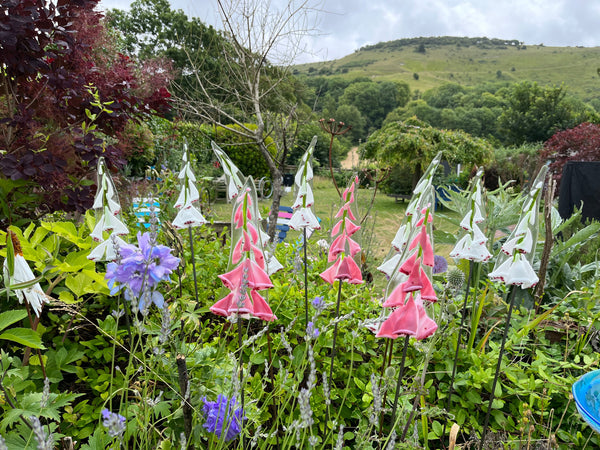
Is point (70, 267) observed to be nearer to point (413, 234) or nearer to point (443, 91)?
point (413, 234)

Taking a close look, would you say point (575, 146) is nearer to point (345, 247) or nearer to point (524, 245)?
point (524, 245)

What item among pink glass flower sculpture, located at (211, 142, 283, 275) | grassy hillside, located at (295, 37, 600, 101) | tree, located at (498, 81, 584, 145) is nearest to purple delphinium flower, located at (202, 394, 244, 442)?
pink glass flower sculpture, located at (211, 142, 283, 275)

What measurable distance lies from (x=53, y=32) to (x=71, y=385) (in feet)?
6.25

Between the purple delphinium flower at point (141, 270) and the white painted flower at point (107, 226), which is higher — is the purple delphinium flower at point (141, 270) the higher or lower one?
the lower one

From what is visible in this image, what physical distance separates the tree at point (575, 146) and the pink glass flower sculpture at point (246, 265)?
1498 cm

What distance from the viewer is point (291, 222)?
→ 1380mm

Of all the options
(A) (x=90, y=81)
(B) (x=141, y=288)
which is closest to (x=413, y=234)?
(B) (x=141, y=288)

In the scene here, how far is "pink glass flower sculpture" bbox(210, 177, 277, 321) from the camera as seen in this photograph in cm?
90

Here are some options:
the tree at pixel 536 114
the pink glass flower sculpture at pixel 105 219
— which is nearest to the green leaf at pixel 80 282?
the pink glass flower sculpture at pixel 105 219

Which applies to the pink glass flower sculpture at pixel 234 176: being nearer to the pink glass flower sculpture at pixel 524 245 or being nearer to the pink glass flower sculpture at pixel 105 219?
the pink glass flower sculpture at pixel 105 219

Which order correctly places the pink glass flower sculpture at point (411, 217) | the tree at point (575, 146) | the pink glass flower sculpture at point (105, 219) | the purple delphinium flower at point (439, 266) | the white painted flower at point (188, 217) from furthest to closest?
1. the tree at point (575, 146)
2. the purple delphinium flower at point (439, 266)
3. the white painted flower at point (188, 217)
4. the pink glass flower sculpture at point (105, 219)
5. the pink glass flower sculpture at point (411, 217)

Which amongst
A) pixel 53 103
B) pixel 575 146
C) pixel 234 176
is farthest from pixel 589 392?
pixel 575 146

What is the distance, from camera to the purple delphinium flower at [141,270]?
2.87 ft

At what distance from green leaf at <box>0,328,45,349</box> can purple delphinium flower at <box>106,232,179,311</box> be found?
229 millimetres
